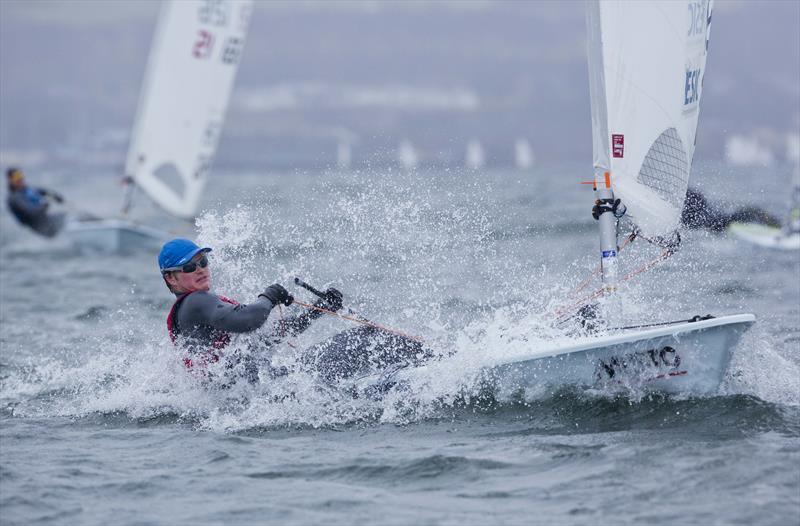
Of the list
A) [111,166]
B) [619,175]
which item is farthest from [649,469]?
[111,166]

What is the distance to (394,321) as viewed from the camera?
358 inches

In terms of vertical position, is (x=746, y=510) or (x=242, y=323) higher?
(x=242, y=323)

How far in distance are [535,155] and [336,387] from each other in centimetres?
16300

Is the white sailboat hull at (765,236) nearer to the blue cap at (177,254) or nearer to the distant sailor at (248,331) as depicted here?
the distant sailor at (248,331)

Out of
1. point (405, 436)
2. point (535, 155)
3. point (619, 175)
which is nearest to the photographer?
point (405, 436)

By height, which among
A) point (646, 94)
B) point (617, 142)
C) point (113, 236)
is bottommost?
point (113, 236)

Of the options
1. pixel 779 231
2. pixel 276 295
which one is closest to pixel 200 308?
pixel 276 295

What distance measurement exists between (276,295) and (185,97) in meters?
10.4

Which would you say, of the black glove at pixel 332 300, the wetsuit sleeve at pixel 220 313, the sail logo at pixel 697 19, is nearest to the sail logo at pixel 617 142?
the sail logo at pixel 697 19

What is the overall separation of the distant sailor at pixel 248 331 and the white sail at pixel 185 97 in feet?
31.7

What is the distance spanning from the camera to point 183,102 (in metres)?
16.2

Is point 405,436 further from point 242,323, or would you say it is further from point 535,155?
point 535,155

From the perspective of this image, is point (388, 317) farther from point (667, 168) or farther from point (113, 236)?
point (113, 236)

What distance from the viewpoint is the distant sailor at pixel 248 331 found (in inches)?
246
